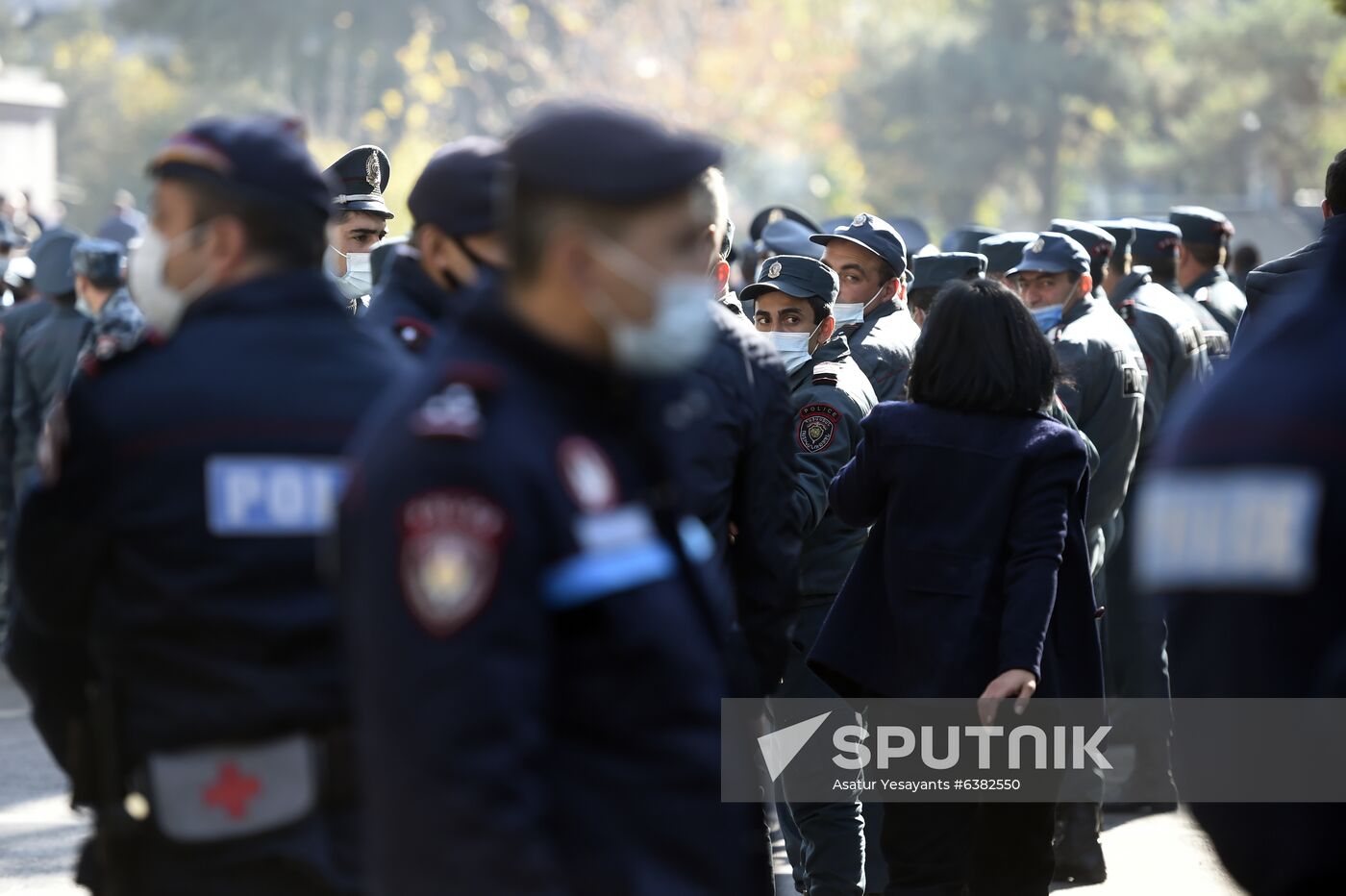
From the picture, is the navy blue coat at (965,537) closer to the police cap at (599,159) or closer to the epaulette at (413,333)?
the epaulette at (413,333)

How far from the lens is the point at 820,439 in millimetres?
6203

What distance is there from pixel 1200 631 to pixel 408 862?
1040mm

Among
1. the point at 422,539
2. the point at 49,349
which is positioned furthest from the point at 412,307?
the point at 49,349

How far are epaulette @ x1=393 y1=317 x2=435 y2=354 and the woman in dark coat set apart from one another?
4.80 feet

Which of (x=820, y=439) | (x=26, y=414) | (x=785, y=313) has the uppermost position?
(x=785, y=313)

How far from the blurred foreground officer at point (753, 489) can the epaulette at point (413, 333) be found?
1.99 feet

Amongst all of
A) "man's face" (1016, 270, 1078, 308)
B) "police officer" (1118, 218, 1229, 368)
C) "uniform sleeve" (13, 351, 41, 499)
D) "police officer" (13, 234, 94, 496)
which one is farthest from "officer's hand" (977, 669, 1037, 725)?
"uniform sleeve" (13, 351, 41, 499)

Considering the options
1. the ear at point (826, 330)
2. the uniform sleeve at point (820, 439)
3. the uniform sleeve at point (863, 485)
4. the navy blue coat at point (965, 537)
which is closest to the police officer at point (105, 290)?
→ the ear at point (826, 330)

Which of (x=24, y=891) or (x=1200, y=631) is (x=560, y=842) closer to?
(x=1200, y=631)

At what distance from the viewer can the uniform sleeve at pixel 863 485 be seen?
548cm

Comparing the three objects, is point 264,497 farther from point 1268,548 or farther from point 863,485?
point 863,485

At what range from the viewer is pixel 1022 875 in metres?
5.48

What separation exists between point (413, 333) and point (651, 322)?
191 centimetres

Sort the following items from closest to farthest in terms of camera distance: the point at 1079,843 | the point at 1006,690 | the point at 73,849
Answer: the point at 1006,690
the point at 1079,843
the point at 73,849
